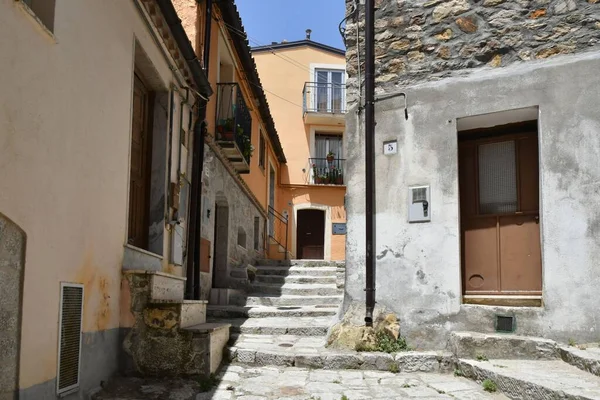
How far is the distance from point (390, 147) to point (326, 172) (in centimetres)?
1309

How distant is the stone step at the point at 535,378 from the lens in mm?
3764

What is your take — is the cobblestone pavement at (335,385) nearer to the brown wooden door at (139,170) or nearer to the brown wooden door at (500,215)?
the brown wooden door at (500,215)

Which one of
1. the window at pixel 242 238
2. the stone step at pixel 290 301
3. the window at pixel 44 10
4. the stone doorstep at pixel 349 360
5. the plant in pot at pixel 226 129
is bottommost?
the stone doorstep at pixel 349 360

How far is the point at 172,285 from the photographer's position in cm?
568

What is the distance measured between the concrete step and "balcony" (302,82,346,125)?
15102 millimetres

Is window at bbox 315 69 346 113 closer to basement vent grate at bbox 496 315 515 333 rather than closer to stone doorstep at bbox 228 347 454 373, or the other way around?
stone doorstep at bbox 228 347 454 373

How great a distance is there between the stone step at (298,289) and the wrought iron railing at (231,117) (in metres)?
2.44

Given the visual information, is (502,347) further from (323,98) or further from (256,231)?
(323,98)

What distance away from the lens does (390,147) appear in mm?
6293

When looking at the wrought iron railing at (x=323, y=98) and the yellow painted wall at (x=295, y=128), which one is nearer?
the yellow painted wall at (x=295, y=128)

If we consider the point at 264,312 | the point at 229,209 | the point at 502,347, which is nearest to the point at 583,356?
the point at 502,347

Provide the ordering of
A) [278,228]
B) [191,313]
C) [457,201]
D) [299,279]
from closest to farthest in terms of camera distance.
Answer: [191,313] → [457,201] → [299,279] → [278,228]

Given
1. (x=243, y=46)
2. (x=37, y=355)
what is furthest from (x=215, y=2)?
(x=37, y=355)

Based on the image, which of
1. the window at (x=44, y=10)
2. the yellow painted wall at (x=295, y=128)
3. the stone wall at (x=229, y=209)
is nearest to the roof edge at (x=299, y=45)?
the yellow painted wall at (x=295, y=128)
